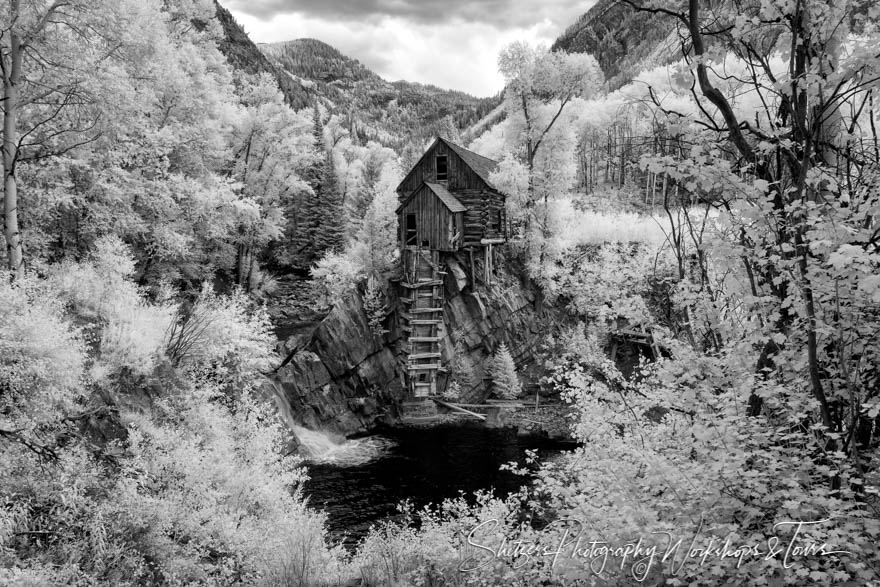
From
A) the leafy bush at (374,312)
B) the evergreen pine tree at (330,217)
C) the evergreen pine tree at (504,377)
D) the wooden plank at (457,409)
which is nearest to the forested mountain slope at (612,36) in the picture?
the evergreen pine tree at (330,217)

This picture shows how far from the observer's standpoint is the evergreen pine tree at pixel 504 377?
24812 mm

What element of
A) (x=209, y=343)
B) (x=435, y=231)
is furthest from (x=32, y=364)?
(x=435, y=231)

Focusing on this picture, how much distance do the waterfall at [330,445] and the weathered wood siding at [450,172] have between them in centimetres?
1443

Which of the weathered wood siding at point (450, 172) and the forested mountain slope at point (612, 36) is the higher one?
the forested mountain slope at point (612, 36)

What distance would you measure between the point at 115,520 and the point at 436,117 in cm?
18986

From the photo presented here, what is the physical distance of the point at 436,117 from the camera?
183625 mm

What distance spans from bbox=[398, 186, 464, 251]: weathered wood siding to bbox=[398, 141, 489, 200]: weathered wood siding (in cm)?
203

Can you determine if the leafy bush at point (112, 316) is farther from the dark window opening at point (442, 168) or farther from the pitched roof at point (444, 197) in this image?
the dark window opening at point (442, 168)

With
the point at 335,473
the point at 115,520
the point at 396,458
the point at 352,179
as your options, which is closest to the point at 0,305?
the point at 115,520

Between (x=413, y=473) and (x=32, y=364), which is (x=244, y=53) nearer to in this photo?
(x=413, y=473)

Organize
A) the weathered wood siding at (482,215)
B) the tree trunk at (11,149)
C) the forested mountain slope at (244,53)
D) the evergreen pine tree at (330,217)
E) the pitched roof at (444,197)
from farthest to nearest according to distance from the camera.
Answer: the forested mountain slope at (244,53) < the evergreen pine tree at (330,217) < the weathered wood siding at (482,215) < the pitched roof at (444,197) < the tree trunk at (11,149)

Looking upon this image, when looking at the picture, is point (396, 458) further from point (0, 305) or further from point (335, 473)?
point (0, 305)

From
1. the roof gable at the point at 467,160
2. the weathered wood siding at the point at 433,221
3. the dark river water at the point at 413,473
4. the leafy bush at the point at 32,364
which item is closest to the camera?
the leafy bush at the point at 32,364

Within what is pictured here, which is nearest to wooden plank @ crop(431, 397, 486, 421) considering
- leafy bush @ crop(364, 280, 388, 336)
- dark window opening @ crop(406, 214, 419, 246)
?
leafy bush @ crop(364, 280, 388, 336)
